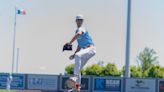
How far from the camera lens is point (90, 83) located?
3959 cm

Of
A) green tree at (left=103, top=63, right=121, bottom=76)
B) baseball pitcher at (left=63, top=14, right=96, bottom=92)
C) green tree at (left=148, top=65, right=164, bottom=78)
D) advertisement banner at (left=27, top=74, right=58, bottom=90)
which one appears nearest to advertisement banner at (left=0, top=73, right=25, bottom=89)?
advertisement banner at (left=27, top=74, right=58, bottom=90)

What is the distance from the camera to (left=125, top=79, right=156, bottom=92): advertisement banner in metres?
40.1

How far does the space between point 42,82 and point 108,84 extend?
185 inches

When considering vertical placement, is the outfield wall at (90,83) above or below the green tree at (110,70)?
below

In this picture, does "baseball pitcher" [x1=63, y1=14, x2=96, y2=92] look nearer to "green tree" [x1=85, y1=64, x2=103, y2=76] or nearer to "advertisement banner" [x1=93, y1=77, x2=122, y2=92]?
"advertisement banner" [x1=93, y1=77, x2=122, y2=92]

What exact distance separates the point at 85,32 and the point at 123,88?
2868cm

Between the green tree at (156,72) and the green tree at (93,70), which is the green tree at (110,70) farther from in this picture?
the green tree at (156,72)

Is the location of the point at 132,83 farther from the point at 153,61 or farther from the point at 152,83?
the point at 153,61

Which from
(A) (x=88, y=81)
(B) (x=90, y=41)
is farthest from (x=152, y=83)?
(B) (x=90, y=41)

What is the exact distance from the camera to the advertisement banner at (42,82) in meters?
40.6

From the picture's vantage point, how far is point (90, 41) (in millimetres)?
12078

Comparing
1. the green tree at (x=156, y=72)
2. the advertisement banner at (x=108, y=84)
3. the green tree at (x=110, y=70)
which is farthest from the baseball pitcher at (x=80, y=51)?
the green tree at (x=110, y=70)

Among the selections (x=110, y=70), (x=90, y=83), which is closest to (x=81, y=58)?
(x=90, y=83)

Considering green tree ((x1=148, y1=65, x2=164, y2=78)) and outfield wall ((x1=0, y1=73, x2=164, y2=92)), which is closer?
outfield wall ((x1=0, y1=73, x2=164, y2=92))
